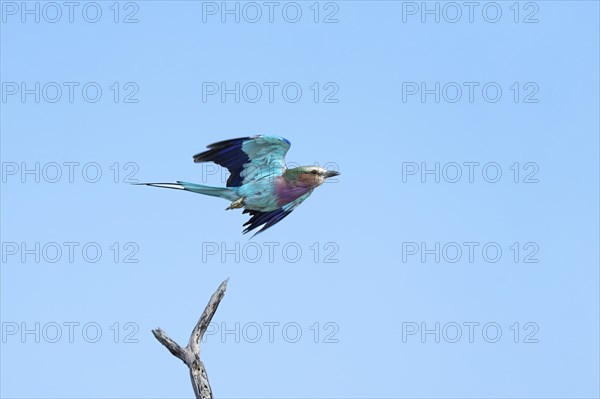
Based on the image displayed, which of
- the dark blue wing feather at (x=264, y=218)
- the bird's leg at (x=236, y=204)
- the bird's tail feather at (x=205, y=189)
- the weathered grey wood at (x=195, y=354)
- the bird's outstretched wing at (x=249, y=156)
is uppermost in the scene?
the bird's outstretched wing at (x=249, y=156)

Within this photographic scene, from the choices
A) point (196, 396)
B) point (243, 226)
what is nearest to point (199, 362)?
point (196, 396)

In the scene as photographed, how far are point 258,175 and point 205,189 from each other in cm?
76

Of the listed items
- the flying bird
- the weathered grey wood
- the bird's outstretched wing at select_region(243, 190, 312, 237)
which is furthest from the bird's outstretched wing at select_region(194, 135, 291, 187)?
the weathered grey wood

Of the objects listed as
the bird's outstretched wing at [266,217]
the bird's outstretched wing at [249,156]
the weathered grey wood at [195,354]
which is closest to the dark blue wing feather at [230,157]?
the bird's outstretched wing at [249,156]

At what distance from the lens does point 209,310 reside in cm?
1298

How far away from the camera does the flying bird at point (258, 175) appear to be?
12617mm

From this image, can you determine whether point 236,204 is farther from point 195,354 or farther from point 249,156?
point 195,354

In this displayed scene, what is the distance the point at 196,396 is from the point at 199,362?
475mm

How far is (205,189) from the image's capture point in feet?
41.6

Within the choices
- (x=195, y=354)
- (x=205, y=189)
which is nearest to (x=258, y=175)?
(x=205, y=189)

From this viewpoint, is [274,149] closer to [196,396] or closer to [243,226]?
[243,226]

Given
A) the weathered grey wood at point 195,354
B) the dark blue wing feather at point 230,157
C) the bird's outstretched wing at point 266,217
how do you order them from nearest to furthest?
1. the dark blue wing feather at point 230,157
2. the weathered grey wood at point 195,354
3. the bird's outstretched wing at point 266,217

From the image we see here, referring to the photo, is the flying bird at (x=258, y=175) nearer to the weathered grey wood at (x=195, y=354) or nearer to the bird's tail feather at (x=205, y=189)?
the bird's tail feather at (x=205, y=189)

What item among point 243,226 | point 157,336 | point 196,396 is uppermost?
point 243,226
